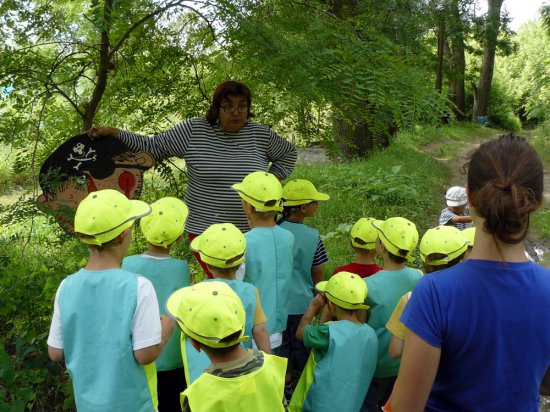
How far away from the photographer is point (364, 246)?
11.0 ft

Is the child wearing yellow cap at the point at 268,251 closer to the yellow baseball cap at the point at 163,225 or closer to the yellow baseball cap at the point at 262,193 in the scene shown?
the yellow baseball cap at the point at 262,193

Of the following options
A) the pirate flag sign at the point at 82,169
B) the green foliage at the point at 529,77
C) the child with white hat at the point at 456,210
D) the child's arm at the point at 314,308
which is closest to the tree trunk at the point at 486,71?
the green foliage at the point at 529,77

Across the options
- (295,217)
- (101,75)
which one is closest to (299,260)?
(295,217)

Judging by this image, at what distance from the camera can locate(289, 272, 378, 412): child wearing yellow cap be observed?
2.65m

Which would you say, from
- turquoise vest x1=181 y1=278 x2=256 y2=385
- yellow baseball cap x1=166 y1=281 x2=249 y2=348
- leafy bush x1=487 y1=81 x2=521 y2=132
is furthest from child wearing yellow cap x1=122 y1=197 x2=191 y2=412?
leafy bush x1=487 y1=81 x2=521 y2=132

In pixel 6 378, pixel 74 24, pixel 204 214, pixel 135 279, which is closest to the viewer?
pixel 135 279

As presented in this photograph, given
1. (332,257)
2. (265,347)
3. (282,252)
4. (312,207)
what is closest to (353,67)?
(312,207)

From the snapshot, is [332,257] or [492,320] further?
[332,257]

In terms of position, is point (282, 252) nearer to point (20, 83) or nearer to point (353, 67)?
point (353, 67)

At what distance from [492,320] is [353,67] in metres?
2.02

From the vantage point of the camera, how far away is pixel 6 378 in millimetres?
2494

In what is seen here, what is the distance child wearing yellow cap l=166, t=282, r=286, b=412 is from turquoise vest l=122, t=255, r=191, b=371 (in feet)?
2.11

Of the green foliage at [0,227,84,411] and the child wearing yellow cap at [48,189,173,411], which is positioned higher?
the child wearing yellow cap at [48,189,173,411]

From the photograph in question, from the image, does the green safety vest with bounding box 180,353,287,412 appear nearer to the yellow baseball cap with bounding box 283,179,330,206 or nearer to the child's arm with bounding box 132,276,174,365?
the child's arm with bounding box 132,276,174,365
